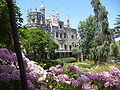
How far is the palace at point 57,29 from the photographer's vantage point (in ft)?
126

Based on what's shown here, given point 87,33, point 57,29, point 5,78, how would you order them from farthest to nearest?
point 57,29, point 87,33, point 5,78

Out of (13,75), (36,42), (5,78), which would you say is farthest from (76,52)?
(5,78)

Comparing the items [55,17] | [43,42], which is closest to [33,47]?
[43,42]

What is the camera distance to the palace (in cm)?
3844

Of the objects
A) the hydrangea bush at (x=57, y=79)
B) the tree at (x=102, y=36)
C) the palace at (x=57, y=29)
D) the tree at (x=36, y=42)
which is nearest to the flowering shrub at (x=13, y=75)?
the hydrangea bush at (x=57, y=79)

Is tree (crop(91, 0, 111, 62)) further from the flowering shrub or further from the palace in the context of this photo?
the flowering shrub

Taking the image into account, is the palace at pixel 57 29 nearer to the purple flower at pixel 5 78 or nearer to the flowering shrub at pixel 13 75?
the flowering shrub at pixel 13 75

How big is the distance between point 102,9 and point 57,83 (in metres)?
25.6

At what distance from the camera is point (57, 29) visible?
140 feet

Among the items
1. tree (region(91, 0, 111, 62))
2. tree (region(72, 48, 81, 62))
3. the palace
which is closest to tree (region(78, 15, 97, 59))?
tree (region(72, 48, 81, 62))

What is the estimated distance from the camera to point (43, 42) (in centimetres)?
2733

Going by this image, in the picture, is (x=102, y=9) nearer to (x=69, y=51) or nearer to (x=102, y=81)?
(x=69, y=51)

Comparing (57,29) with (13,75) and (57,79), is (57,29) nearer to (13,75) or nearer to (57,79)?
(57,79)

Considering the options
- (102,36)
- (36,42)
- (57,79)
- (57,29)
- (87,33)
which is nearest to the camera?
(57,79)
